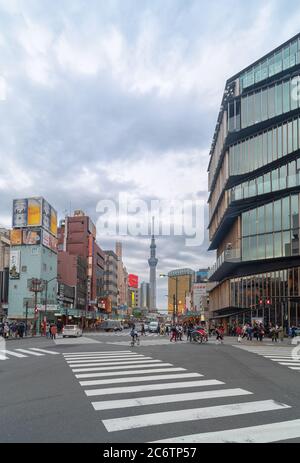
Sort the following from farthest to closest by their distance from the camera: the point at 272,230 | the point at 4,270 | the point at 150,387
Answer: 1. the point at 4,270
2. the point at 272,230
3. the point at 150,387

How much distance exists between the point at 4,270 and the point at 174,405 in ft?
289

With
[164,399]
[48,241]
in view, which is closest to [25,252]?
[48,241]

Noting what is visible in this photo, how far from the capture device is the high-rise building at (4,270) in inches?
3497

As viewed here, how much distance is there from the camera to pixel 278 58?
52875 mm

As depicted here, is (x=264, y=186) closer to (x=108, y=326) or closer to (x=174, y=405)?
(x=174, y=405)

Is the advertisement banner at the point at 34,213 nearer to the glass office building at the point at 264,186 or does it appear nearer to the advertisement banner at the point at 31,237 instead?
the advertisement banner at the point at 31,237

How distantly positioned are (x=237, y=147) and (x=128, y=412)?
5171 centimetres

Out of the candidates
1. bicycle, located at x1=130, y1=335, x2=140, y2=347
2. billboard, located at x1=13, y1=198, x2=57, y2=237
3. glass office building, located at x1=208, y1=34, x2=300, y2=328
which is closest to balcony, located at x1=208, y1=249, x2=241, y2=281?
glass office building, located at x1=208, y1=34, x2=300, y2=328

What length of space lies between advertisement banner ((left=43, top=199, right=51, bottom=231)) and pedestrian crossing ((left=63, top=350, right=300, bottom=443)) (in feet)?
248

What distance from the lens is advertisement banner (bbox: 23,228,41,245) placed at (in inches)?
3423

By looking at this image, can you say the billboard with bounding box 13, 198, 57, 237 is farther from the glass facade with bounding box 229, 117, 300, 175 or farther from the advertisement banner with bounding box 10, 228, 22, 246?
the glass facade with bounding box 229, 117, 300, 175

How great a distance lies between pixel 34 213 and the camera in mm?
87188

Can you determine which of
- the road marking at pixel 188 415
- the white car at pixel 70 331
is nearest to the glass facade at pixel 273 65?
the white car at pixel 70 331

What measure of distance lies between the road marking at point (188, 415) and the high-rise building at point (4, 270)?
82007 mm
